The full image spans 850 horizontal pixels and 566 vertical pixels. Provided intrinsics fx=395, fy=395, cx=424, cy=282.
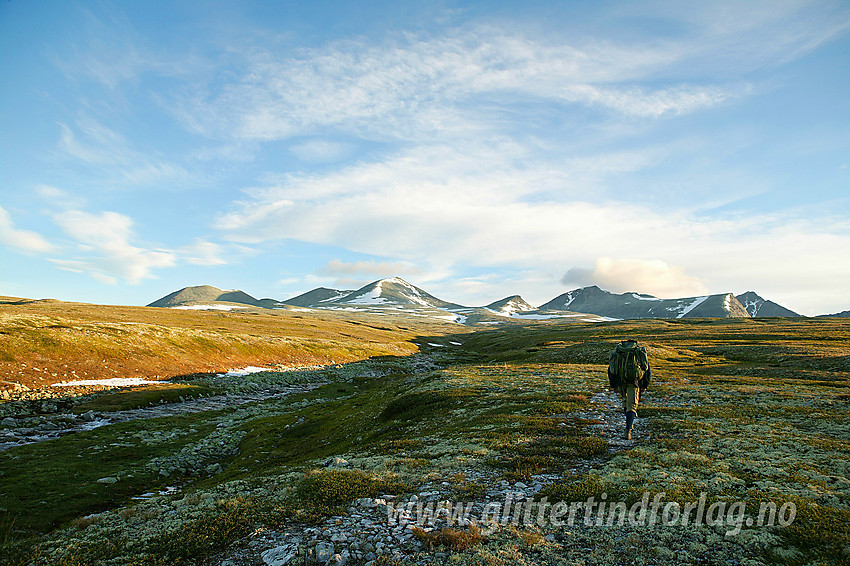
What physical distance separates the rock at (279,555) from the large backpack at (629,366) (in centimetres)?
1611

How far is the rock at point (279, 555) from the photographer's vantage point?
10.0 metres

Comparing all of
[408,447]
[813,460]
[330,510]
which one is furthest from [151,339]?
[813,460]

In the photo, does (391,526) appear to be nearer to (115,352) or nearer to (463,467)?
(463,467)

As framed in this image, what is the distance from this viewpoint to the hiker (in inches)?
778

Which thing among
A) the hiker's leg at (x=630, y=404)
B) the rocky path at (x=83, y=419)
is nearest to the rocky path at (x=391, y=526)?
the hiker's leg at (x=630, y=404)

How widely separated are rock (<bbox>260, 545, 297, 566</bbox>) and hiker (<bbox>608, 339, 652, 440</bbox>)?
1611 centimetres

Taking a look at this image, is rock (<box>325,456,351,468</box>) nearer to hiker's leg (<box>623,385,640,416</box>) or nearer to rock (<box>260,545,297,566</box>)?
rock (<box>260,545,297,566</box>)

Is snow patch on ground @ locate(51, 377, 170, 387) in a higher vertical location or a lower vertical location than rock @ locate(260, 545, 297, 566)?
lower

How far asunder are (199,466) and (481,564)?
95.9 feet

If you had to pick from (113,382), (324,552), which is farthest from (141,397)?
(324,552)

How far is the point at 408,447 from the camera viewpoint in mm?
21422

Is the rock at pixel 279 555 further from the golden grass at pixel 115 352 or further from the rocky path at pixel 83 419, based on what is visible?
the golden grass at pixel 115 352

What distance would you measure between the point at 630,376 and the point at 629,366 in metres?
0.49

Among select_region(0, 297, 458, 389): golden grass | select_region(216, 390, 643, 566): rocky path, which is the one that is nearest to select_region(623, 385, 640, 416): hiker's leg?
select_region(216, 390, 643, 566): rocky path
